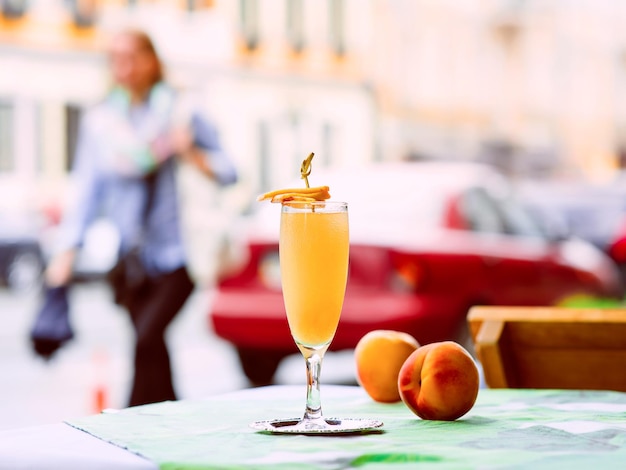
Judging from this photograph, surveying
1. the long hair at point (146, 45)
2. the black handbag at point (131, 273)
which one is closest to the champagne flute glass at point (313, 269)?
the black handbag at point (131, 273)

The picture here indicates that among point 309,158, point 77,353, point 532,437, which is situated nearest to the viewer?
point 532,437

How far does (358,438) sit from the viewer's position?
145cm

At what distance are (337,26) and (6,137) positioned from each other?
8700 millimetres

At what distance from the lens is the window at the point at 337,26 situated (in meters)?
26.4

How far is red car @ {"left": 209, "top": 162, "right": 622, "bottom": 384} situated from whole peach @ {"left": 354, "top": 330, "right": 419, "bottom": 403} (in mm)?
4344

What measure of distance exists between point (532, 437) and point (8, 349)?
925 cm

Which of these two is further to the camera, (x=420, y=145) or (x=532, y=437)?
(x=420, y=145)

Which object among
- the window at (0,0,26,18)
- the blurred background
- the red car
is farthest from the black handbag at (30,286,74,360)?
the window at (0,0,26,18)

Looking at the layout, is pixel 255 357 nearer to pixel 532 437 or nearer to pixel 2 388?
pixel 2 388

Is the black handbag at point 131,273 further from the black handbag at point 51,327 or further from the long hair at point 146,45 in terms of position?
the long hair at point 146,45

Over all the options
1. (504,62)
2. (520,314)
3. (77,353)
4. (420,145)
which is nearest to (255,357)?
(77,353)

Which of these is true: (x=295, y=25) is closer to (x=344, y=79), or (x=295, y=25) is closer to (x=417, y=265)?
(x=344, y=79)

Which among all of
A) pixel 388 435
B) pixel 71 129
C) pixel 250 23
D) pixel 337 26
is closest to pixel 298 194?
Result: pixel 388 435

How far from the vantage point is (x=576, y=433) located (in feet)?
4.78
